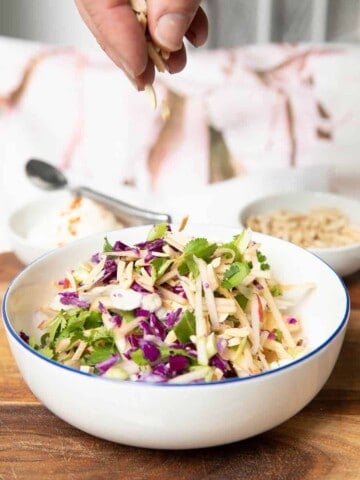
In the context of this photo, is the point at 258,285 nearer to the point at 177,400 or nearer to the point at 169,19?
the point at 177,400

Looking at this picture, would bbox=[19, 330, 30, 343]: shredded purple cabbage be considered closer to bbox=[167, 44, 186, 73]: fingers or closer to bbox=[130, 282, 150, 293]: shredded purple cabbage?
bbox=[130, 282, 150, 293]: shredded purple cabbage

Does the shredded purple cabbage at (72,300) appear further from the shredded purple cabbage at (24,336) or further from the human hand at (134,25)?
the human hand at (134,25)

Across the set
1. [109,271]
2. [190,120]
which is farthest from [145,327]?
[190,120]

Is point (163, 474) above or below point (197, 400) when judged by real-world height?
below

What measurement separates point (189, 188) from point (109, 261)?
102 cm

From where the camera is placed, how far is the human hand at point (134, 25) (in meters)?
1.11

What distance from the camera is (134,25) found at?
114cm

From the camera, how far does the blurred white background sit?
3.27m

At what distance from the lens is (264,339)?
113cm

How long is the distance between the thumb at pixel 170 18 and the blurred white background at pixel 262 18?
7.34 feet

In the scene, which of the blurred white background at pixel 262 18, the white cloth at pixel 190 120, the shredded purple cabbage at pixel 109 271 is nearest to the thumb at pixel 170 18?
the shredded purple cabbage at pixel 109 271

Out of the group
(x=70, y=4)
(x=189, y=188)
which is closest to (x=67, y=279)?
(x=189, y=188)

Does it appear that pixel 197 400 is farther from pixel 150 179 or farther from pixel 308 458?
pixel 150 179

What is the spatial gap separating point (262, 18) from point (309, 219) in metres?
1.75
